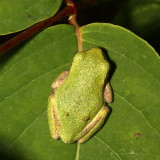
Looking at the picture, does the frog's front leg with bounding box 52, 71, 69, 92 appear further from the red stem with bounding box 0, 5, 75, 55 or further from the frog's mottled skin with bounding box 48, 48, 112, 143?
the red stem with bounding box 0, 5, 75, 55

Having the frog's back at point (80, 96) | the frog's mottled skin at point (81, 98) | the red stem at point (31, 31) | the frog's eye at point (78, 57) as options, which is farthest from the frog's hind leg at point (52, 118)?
the red stem at point (31, 31)

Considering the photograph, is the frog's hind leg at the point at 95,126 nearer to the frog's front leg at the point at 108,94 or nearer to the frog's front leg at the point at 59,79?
the frog's front leg at the point at 108,94

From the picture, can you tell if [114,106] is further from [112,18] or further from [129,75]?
[112,18]

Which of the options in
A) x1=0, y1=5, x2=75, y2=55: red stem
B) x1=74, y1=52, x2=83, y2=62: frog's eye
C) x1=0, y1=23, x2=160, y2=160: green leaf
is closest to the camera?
x1=0, y1=5, x2=75, y2=55: red stem

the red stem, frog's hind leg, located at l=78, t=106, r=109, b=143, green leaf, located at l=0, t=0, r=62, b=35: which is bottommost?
frog's hind leg, located at l=78, t=106, r=109, b=143

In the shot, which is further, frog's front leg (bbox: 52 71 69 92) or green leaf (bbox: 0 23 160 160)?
frog's front leg (bbox: 52 71 69 92)

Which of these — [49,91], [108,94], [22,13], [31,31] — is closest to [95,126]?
[108,94]

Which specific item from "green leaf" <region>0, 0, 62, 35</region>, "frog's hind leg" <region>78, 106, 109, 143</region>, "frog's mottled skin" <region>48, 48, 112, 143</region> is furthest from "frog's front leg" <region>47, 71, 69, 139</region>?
"green leaf" <region>0, 0, 62, 35</region>
